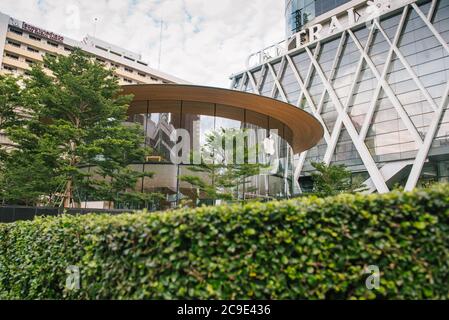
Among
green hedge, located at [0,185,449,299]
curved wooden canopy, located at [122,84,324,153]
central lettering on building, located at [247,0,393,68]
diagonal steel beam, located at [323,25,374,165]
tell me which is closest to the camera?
green hedge, located at [0,185,449,299]

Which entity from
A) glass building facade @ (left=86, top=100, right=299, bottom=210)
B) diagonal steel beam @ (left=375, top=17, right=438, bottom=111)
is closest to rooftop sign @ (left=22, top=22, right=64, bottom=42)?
glass building facade @ (left=86, top=100, right=299, bottom=210)

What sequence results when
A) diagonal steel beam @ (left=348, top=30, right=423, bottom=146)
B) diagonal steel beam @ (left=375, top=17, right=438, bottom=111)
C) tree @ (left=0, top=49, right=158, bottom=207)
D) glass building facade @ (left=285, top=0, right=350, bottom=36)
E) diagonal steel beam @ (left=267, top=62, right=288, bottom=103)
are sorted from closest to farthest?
tree @ (left=0, top=49, right=158, bottom=207) < diagonal steel beam @ (left=375, top=17, right=438, bottom=111) < diagonal steel beam @ (left=348, top=30, right=423, bottom=146) < glass building facade @ (left=285, top=0, right=350, bottom=36) < diagonal steel beam @ (left=267, top=62, right=288, bottom=103)

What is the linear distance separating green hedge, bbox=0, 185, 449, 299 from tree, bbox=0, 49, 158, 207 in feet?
34.5

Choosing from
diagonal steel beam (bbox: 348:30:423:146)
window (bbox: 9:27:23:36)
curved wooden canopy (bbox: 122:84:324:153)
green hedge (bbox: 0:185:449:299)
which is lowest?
green hedge (bbox: 0:185:449:299)

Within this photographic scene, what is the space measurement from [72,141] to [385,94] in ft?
105

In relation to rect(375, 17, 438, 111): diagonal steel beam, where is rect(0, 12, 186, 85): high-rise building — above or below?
above

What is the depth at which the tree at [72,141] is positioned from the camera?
13.8m

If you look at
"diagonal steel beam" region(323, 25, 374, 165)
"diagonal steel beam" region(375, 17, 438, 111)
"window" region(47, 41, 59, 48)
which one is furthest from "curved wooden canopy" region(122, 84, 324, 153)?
"window" region(47, 41, 59, 48)

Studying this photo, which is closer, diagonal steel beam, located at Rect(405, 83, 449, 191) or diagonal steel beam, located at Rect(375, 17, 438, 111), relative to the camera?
diagonal steel beam, located at Rect(405, 83, 449, 191)

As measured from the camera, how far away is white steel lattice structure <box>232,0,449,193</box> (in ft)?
101

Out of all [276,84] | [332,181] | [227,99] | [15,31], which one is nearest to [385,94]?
[332,181]

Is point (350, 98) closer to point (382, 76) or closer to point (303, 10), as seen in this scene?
point (382, 76)

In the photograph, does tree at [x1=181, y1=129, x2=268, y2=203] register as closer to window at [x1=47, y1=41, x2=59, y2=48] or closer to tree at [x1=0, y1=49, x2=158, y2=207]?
tree at [x1=0, y1=49, x2=158, y2=207]

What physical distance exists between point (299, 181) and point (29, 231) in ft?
123
